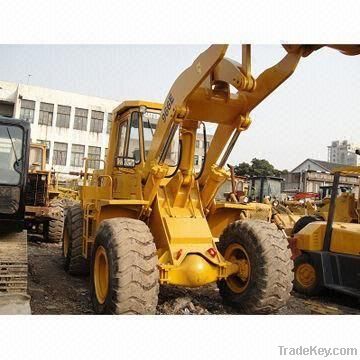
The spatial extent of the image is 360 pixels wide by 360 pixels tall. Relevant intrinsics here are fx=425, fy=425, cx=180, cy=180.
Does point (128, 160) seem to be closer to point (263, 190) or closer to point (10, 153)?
point (10, 153)

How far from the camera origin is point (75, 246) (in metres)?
5.23

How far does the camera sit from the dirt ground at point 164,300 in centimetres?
380

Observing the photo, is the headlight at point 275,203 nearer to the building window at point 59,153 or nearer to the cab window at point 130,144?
the building window at point 59,153

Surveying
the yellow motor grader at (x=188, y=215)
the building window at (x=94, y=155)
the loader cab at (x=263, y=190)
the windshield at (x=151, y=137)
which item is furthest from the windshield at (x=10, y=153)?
the loader cab at (x=263, y=190)

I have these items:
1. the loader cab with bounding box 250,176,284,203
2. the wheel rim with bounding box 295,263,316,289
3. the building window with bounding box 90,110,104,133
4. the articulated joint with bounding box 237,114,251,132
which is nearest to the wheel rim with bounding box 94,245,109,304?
the articulated joint with bounding box 237,114,251,132

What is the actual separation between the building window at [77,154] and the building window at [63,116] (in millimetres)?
402

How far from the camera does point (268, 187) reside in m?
10.2

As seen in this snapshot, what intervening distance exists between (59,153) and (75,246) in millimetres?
3236

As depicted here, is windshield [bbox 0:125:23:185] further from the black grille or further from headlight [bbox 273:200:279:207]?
headlight [bbox 273:200:279:207]

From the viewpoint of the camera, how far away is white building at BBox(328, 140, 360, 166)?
428cm

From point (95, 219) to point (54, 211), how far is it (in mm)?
3445

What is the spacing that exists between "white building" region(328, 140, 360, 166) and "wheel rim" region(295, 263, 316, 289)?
1356mm
